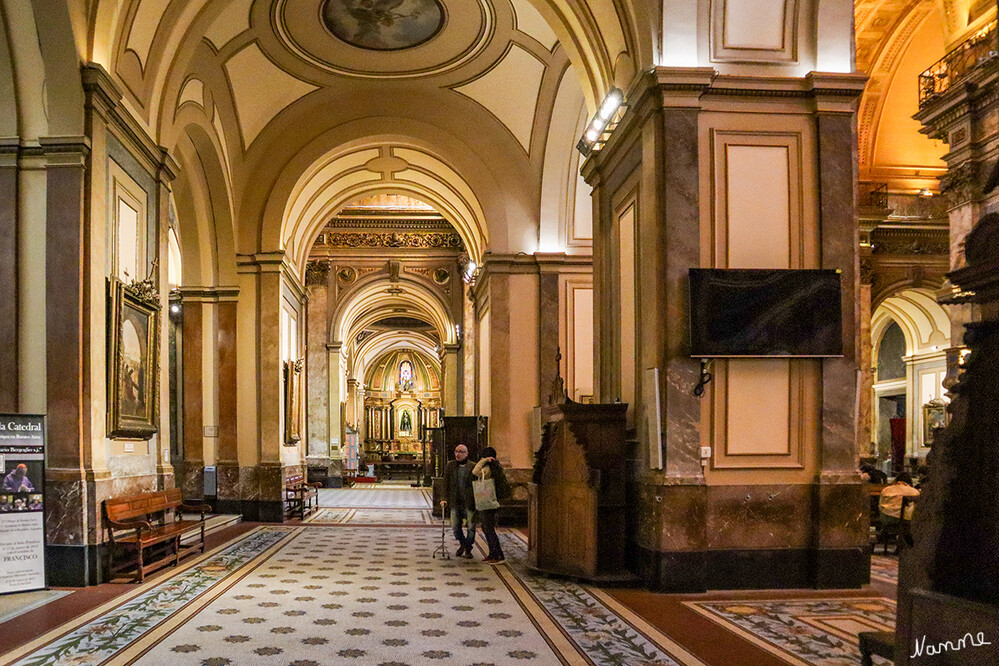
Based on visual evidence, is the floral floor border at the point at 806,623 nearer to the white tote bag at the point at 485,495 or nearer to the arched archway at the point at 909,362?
the white tote bag at the point at 485,495

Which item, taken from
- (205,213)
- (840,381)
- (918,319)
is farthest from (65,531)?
(918,319)

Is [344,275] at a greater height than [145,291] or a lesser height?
greater

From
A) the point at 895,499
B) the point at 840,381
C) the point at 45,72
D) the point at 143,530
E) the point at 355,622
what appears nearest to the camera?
the point at 355,622

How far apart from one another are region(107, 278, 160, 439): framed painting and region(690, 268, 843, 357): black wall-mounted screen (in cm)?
594

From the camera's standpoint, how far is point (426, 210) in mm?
28828

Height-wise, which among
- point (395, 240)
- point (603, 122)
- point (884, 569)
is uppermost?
point (395, 240)

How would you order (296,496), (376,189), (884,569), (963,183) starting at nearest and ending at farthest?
(884,569) < (963,183) < (296,496) < (376,189)

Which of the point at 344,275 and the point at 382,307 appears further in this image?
the point at 382,307

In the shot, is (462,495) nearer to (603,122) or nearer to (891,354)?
(603,122)

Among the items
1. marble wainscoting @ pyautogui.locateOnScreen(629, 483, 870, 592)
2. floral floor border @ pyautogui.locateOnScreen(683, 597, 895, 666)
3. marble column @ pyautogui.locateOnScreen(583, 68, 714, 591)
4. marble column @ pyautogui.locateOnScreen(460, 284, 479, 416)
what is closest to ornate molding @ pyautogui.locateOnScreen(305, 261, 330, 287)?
marble column @ pyautogui.locateOnScreen(460, 284, 479, 416)

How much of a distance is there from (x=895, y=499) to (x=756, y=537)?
3120 mm

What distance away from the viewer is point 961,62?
579 inches

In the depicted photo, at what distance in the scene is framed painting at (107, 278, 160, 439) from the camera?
32.0ft

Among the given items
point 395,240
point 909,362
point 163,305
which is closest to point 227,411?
point 163,305
